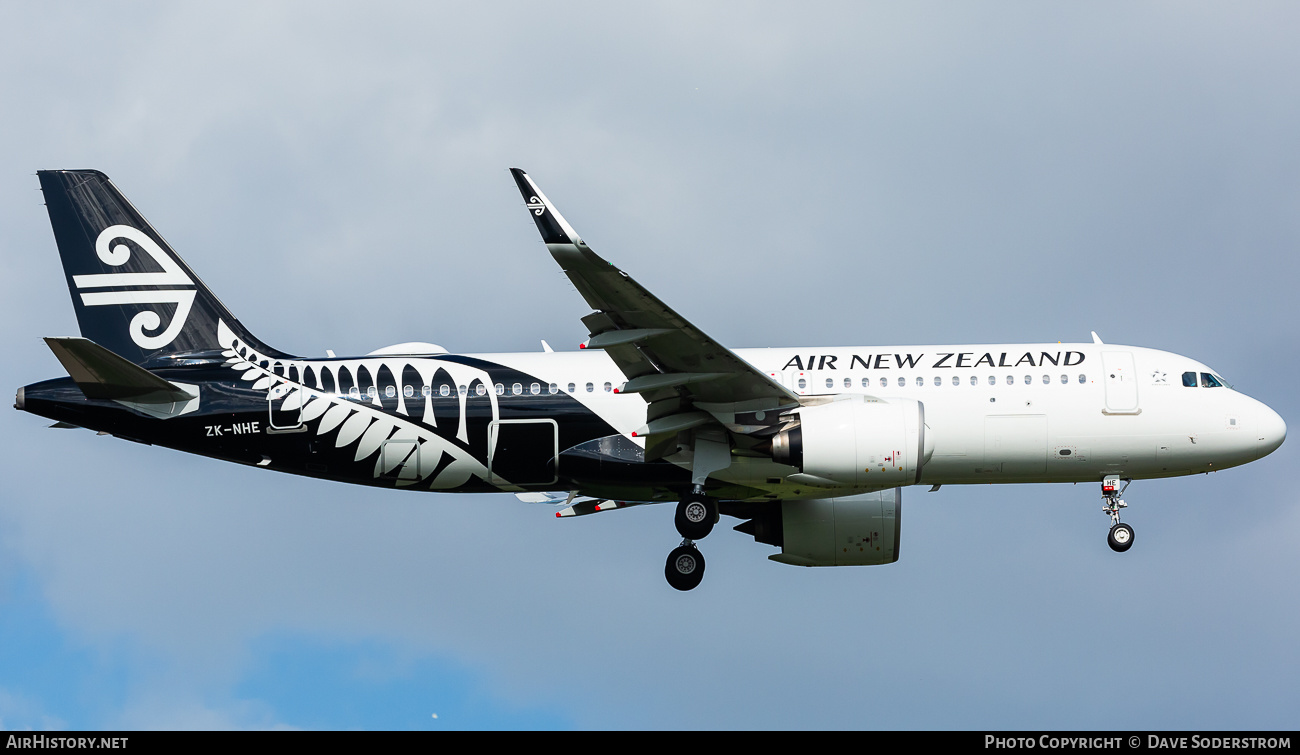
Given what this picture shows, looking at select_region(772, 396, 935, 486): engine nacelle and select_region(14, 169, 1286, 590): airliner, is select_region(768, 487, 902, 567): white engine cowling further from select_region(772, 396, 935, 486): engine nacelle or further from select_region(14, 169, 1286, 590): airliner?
select_region(772, 396, 935, 486): engine nacelle

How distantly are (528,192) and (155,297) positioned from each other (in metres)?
13.3

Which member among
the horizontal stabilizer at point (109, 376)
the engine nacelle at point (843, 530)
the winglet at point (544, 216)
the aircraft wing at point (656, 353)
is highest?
the winglet at point (544, 216)

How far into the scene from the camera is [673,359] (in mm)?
29562

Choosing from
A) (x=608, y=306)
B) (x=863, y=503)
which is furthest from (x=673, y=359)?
(x=863, y=503)

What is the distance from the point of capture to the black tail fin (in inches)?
1321

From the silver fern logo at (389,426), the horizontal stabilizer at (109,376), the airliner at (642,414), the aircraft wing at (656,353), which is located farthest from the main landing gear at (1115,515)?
the horizontal stabilizer at (109,376)

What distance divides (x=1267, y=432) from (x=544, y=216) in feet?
60.3

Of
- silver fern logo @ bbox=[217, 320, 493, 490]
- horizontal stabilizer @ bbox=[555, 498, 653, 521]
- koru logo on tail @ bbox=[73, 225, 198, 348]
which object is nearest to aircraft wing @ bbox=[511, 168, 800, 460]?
silver fern logo @ bbox=[217, 320, 493, 490]

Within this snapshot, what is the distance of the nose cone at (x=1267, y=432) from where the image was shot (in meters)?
32.6

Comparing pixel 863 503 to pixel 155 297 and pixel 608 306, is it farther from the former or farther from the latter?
pixel 155 297

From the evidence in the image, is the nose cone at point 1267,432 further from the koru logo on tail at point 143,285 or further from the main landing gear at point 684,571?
the koru logo on tail at point 143,285

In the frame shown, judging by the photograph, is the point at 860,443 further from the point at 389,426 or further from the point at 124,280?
the point at 124,280

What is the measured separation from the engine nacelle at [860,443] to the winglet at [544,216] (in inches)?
296

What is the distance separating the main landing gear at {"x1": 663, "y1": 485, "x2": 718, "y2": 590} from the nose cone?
1280cm
